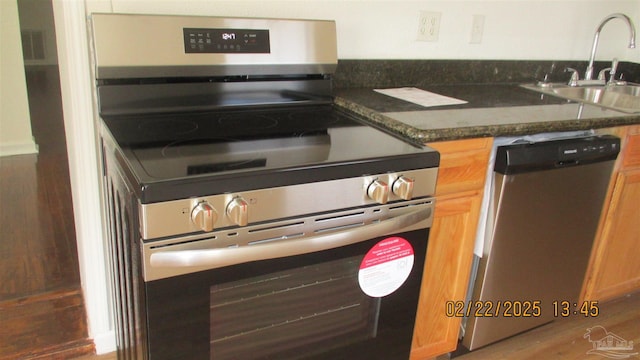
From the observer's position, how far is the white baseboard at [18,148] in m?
3.50

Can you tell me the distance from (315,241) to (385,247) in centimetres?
23

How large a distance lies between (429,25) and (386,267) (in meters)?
1.11

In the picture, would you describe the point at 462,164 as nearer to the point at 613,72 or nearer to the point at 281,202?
the point at 281,202

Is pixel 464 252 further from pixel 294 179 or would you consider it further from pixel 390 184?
pixel 294 179

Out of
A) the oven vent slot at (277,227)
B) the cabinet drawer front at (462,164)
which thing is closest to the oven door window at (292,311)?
the oven vent slot at (277,227)

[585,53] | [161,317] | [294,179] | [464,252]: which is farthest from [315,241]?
[585,53]

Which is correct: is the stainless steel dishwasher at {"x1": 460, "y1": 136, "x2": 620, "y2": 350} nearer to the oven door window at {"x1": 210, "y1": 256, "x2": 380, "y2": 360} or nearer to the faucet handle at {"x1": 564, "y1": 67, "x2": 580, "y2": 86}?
the oven door window at {"x1": 210, "y1": 256, "x2": 380, "y2": 360}

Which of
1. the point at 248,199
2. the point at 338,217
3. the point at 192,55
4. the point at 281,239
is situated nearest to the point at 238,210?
the point at 248,199

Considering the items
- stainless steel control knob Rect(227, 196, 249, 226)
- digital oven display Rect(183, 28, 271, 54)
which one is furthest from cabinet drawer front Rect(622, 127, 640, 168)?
stainless steel control knob Rect(227, 196, 249, 226)

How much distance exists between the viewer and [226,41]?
150 cm

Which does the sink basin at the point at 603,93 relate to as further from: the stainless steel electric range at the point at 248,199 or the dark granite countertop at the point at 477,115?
the stainless steel electric range at the point at 248,199

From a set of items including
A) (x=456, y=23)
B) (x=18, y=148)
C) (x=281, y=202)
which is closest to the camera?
(x=281, y=202)
